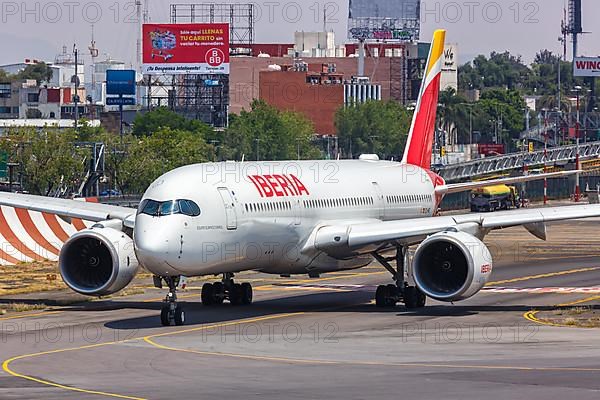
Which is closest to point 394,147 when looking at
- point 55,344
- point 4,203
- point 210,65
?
point 210,65

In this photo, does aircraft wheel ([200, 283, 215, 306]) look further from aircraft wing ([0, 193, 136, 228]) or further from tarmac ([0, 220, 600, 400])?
aircraft wing ([0, 193, 136, 228])

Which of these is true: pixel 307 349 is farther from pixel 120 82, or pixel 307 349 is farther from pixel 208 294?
pixel 120 82

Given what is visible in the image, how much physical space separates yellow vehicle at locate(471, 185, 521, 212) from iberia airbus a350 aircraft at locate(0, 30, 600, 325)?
7211 centimetres

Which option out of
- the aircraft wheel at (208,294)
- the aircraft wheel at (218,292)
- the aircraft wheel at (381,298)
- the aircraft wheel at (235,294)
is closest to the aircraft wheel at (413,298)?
the aircraft wheel at (381,298)

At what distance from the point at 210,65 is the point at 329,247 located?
144 meters

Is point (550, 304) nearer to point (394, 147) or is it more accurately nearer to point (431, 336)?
point (431, 336)

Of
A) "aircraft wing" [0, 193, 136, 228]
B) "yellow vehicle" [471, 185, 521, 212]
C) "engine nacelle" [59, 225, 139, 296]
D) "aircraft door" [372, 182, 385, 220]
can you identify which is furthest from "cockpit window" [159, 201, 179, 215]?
"yellow vehicle" [471, 185, 521, 212]

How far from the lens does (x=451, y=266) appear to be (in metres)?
40.6

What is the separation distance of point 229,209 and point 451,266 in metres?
6.76

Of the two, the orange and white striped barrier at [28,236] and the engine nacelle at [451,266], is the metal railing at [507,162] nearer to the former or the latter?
the orange and white striped barrier at [28,236]

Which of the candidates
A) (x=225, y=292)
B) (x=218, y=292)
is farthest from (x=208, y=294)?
(x=225, y=292)

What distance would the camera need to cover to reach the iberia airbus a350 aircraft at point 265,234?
37.0 m

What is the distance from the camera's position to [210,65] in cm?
18475

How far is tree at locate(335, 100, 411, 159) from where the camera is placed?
179000 millimetres
